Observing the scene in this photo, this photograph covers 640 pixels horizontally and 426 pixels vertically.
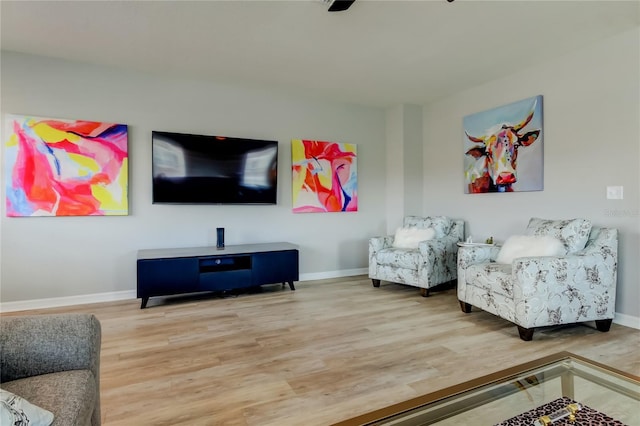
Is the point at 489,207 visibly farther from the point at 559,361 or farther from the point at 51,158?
the point at 51,158

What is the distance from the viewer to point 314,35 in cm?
289

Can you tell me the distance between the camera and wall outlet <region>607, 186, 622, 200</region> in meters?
2.87

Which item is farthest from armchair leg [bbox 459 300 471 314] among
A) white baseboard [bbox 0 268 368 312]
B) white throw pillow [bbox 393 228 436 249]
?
white baseboard [bbox 0 268 368 312]

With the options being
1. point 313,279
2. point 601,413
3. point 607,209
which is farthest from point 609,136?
point 313,279

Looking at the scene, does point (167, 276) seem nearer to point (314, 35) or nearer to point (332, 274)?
point (332, 274)

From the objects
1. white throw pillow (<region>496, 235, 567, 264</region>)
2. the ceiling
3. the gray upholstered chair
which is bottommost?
the gray upholstered chair

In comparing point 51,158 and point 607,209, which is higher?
point 51,158

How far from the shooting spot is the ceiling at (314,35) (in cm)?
251

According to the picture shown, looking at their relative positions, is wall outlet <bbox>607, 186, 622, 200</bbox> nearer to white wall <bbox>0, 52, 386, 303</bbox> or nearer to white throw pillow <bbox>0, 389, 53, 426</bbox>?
white wall <bbox>0, 52, 386, 303</bbox>

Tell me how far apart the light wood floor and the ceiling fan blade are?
2390 mm

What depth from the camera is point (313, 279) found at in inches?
179

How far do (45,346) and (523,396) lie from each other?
1.73 metres

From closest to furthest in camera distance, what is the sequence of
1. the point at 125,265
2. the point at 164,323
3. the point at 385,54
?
1. the point at 164,323
2. the point at 385,54
3. the point at 125,265

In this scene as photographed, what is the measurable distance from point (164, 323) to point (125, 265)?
1.11 metres
